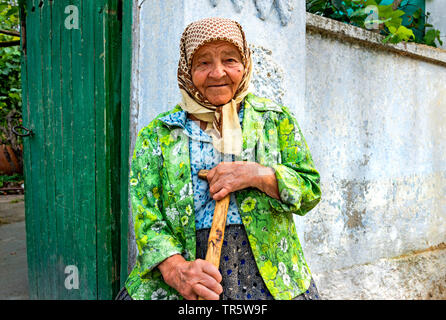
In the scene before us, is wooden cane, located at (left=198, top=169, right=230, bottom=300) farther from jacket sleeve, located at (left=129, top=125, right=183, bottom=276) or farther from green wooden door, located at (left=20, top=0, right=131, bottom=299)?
green wooden door, located at (left=20, top=0, right=131, bottom=299)

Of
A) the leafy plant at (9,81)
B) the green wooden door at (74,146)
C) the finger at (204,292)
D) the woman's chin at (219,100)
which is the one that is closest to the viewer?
the finger at (204,292)

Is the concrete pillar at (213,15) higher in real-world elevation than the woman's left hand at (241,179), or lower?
higher

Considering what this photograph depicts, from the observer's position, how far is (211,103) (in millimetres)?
1357

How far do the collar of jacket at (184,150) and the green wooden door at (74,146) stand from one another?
1012 millimetres

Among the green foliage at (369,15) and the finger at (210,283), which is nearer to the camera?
the finger at (210,283)

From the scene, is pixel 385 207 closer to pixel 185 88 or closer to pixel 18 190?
pixel 185 88

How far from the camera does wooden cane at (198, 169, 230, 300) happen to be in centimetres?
121

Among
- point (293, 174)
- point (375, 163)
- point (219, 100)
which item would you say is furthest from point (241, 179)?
point (375, 163)

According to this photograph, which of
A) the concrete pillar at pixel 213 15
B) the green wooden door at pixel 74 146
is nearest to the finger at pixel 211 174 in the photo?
the concrete pillar at pixel 213 15

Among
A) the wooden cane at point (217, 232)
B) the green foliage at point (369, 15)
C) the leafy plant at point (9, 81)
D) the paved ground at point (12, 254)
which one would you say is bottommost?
the paved ground at point (12, 254)

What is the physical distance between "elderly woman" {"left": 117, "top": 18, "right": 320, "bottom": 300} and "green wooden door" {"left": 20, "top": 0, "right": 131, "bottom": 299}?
3.35ft

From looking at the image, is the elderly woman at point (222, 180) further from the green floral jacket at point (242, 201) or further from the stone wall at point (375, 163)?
the stone wall at point (375, 163)

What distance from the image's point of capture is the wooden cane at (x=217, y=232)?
121 centimetres
